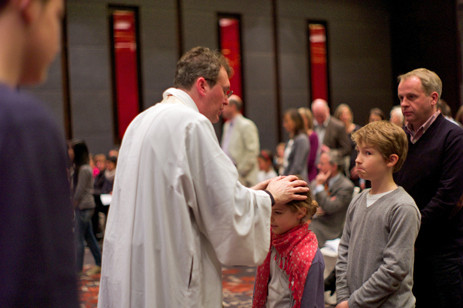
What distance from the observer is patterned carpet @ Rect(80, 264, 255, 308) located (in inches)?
194

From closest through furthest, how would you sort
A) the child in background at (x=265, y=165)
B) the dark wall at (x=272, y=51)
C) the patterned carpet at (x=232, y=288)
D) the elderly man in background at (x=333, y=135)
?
the patterned carpet at (x=232, y=288), the elderly man in background at (x=333, y=135), the child in background at (x=265, y=165), the dark wall at (x=272, y=51)

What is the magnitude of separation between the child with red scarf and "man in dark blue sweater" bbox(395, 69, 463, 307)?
0.66 m

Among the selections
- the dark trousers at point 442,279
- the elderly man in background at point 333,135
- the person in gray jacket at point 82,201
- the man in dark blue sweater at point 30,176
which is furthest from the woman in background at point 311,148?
the man in dark blue sweater at point 30,176

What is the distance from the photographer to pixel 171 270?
2059mm

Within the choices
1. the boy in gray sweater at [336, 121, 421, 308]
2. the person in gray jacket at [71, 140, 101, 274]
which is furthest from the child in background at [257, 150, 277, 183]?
the boy in gray sweater at [336, 121, 421, 308]

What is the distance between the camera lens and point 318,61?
1234cm

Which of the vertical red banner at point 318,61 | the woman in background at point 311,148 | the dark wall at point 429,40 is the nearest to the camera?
the woman in background at point 311,148

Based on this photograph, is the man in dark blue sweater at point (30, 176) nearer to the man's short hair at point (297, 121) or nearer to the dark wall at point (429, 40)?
the man's short hair at point (297, 121)

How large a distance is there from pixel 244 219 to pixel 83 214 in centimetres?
460

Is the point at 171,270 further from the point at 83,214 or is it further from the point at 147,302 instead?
the point at 83,214

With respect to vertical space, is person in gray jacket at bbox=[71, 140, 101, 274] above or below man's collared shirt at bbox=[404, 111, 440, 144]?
below

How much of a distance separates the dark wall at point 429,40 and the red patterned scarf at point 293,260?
10.5 meters

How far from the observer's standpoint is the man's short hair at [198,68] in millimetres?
2422

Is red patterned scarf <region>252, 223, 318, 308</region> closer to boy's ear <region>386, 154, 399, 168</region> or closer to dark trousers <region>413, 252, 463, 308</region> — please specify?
boy's ear <region>386, 154, 399, 168</region>
